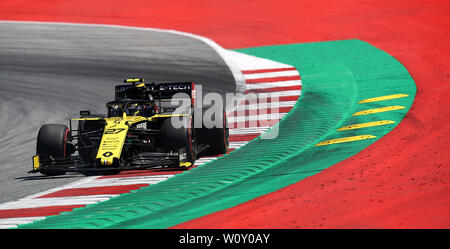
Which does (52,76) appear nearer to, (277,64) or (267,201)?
(277,64)

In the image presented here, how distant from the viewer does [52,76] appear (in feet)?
74.1

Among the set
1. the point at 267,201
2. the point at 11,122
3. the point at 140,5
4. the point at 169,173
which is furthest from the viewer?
the point at 140,5

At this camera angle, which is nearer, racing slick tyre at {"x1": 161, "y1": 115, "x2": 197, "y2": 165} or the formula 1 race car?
the formula 1 race car

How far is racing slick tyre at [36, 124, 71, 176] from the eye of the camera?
12.0 m

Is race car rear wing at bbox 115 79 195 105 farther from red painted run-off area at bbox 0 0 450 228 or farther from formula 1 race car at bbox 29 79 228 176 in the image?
red painted run-off area at bbox 0 0 450 228

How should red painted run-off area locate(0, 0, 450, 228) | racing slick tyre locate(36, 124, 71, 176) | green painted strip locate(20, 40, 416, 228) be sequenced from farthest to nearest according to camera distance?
racing slick tyre locate(36, 124, 71, 176)
green painted strip locate(20, 40, 416, 228)
red painted run-off area locate(0, 0, 450, 228)

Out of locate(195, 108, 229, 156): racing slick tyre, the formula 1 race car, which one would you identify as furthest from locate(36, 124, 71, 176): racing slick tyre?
locate(195, 108, 229, 156): racing slick tyre

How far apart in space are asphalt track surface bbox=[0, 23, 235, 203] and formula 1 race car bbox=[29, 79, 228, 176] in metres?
0.47

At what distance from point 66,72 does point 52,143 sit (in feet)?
37.3

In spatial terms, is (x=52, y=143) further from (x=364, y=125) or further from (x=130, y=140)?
(x=364, y=125)

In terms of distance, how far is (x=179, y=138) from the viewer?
11.9m

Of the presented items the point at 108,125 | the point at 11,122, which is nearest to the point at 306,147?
the point at 108,125

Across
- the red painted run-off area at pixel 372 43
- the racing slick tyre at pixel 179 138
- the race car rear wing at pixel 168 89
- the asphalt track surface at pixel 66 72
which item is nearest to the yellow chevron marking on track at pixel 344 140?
the red painted run-off area at pixel 372 43
